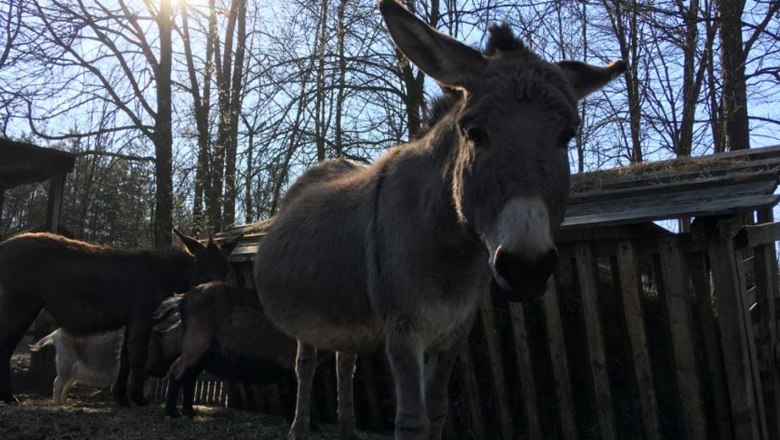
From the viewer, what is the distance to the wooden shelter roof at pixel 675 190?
4043mm

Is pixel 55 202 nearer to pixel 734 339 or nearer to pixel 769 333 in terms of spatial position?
pixel 734 339

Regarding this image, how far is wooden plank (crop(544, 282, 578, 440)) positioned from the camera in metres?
4.82

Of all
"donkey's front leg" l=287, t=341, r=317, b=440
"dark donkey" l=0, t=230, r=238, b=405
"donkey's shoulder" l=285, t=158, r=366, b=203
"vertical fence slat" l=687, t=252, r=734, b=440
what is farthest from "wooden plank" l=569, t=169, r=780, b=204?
"dark donkey" l=0, t=230, r=238, b=405

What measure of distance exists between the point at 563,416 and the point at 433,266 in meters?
2.73

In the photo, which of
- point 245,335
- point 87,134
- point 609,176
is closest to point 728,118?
point 609,176

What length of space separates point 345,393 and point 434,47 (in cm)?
333

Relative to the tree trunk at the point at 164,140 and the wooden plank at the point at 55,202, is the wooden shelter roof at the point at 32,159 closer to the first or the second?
the wooden plank at the point at 55,202

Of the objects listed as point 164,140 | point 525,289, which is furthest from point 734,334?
point 164,140

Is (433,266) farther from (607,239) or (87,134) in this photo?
(87,134)

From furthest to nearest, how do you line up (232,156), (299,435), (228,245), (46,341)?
(232,156) < (46,341) < (228,245) < (299,435)

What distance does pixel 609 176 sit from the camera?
252 inches

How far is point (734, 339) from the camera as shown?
4059mm

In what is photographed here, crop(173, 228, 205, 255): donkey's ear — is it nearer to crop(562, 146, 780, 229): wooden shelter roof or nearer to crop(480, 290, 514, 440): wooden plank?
crop(480, 290, 514, 440): wooden plank

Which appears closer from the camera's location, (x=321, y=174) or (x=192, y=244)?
(x=321, y=174)
